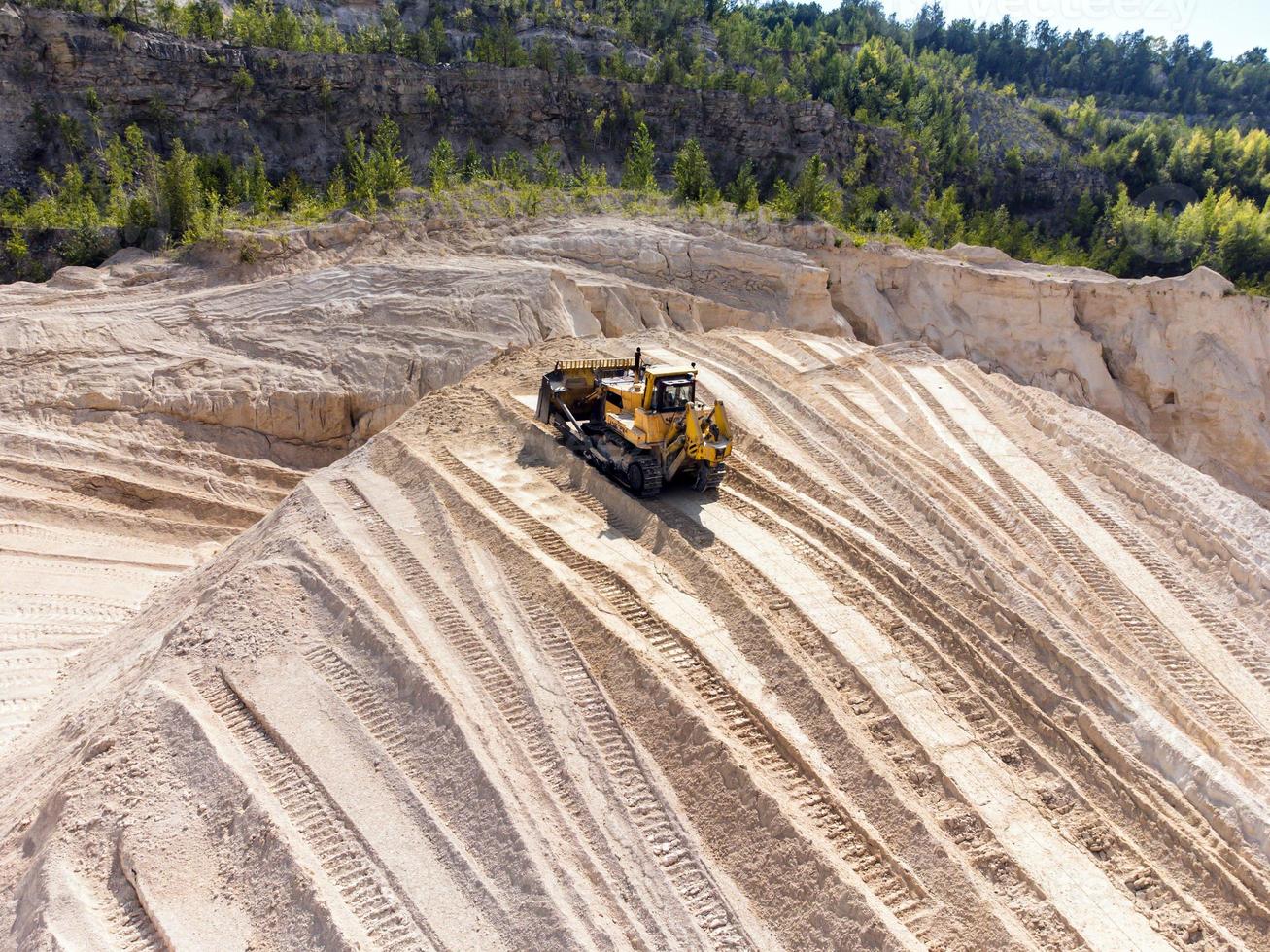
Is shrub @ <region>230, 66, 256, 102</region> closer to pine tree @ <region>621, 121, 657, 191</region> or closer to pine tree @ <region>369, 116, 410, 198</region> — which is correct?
pine tree @ <region>369, 116, 410, 198</region>

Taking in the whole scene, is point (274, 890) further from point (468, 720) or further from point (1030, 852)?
point (1030, 852)

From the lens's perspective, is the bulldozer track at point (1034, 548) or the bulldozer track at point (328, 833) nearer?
the bulldozer track at point (328, 833)

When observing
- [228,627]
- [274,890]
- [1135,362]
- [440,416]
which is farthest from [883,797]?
[1135,362]

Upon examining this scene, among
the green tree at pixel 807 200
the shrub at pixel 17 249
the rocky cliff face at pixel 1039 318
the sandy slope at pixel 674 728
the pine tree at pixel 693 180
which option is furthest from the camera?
the pine tree at pixel 693 180

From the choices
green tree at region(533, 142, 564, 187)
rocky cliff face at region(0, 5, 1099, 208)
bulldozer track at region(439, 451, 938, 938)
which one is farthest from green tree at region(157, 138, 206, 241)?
bulldozer track at region(439, 451, 938, 938)

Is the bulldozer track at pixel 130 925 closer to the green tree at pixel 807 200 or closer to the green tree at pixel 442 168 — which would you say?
the green tree at pixel 442 168

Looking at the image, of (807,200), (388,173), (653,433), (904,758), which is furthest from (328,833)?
(807,200)

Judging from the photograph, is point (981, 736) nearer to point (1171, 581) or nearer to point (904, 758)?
point (904, 758)

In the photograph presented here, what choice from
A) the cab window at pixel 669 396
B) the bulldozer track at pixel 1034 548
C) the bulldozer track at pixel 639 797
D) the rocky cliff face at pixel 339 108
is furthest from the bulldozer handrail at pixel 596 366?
the rocky cliff face at pixel 339 108
